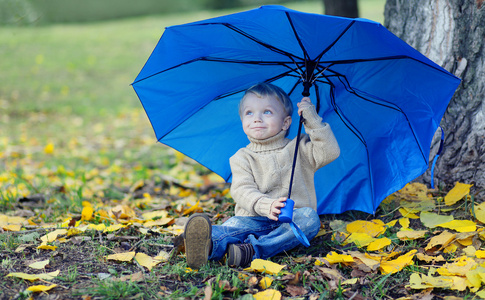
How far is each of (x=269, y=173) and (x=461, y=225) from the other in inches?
47.1

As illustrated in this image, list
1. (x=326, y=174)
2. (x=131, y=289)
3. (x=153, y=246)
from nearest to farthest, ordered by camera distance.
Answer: (x=131, y=289), (x=153, y=246), (x=326, y=174)

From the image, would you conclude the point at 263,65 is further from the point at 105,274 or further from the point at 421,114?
the point at 105,274

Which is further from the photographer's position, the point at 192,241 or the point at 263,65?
the point at 263,65

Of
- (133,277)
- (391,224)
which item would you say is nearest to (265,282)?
(133,277)

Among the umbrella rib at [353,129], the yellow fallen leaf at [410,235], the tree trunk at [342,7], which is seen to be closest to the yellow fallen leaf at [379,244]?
the yellow fallen leaf at [410,235]

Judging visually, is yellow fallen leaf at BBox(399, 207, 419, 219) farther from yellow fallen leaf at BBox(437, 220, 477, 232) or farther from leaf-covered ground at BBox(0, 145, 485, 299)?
yellow fallen leaf at BBox(437, 220, 477, 232)

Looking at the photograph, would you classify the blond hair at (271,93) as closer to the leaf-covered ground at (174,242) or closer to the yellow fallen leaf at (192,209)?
the leaf-covered ground at (174,242)

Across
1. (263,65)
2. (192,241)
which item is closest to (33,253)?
(192,241)

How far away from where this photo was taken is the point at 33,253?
2.65m

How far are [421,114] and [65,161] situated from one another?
4.33 m

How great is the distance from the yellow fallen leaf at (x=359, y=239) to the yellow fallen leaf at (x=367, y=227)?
67 mm

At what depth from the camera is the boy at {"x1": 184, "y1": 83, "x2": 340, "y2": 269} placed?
8.63ft

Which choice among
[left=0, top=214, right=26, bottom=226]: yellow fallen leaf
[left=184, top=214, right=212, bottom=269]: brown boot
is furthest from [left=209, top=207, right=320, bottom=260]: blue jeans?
[left=0, top=214, right=26, bottom=226]: yellow fallen leaf

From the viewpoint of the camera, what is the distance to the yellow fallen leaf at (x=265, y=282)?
2289 millimetres
